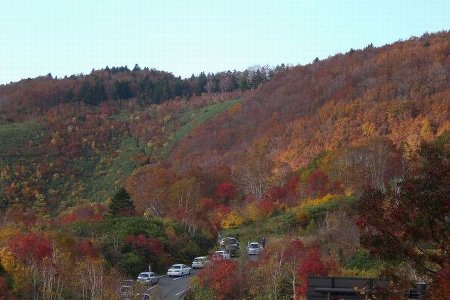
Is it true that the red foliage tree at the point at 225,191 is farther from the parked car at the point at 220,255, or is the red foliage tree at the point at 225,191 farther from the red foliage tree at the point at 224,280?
the red foliage tree at the point at 224,280

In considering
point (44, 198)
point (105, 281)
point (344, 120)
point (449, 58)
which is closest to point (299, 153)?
point (344, 120)

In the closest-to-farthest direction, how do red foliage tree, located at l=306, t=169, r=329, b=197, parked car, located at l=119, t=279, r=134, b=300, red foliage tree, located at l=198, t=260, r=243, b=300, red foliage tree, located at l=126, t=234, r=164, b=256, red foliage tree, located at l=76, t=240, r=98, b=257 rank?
parked car, located at l=119, t=279, r=134, b=300 < red foliage tree, located at l=198, t=260, r=243, b=300 < red foliage tree, located at l=76, t=240, r=98, b=257 < red foliage tree, located at l=126, t=234, r=164, b=256 < red foliage tree, located at l=306, t=169, r=329, b=197

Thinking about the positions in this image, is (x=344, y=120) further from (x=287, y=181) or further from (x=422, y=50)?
(x=422, y=50)

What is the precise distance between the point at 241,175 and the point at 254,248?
21759mm

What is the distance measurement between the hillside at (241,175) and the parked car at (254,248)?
3.86ft

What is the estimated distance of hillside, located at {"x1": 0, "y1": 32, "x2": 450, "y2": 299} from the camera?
2652 cm

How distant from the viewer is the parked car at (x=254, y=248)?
39509 mm

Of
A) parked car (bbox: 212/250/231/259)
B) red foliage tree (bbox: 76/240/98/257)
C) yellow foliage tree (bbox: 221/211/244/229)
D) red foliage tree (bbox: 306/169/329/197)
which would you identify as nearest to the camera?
parked car (bbox: 212/250/231/259)

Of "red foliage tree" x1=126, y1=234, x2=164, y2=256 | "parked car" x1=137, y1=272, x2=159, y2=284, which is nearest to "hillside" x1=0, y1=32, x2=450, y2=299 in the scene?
"red foliage tree" x1=126, y1=234, x2=164, y2=256

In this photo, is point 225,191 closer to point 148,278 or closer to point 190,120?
point 148,278

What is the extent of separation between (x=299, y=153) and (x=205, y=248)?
24.5 m

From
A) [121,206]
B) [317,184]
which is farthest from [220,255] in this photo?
[317,184]

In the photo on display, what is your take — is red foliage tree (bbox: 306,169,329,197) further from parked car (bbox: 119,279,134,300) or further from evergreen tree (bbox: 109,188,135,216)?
parked car (bbox: 119,279,134,300)

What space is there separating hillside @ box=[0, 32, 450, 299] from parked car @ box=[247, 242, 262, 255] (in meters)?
1.18
